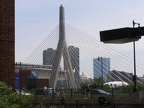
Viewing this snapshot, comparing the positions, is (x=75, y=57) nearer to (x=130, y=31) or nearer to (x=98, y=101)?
(x=98, y=101)

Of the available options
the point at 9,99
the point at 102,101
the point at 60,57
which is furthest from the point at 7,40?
the point at 60,57

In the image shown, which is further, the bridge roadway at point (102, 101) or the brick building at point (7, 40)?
the bridge roadway at point (102, 101)

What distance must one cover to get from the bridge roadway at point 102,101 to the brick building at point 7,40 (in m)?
25.4

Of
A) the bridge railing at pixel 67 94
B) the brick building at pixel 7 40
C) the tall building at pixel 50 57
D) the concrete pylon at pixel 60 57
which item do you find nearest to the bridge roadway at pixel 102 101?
the bridge railing at pixel 67 94

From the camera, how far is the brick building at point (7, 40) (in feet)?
35.9

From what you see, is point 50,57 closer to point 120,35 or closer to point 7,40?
point 7,40

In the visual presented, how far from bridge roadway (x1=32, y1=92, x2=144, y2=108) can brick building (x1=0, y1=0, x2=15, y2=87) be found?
25420 mm

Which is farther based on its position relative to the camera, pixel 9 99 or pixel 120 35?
pixel 9 99

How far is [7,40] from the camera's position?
1108 cm

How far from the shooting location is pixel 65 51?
84.4 metres

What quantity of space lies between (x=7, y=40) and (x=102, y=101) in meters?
28.4

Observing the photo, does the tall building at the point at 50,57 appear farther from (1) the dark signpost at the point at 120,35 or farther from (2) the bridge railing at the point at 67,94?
(1) the dark signpost at the point at 120,35

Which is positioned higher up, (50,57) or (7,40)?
(50,57)

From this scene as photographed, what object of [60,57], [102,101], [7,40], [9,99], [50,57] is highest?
[50,57]
